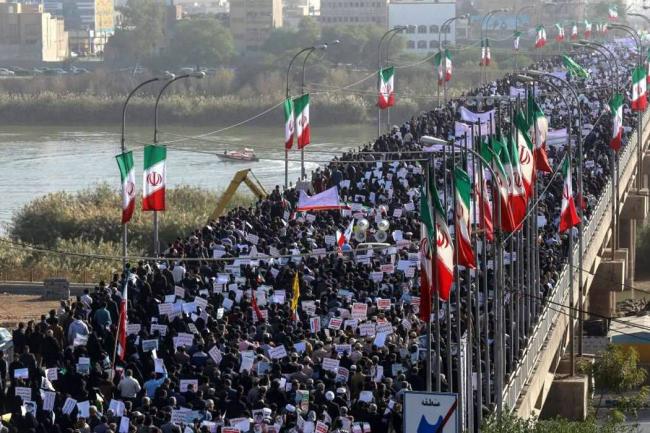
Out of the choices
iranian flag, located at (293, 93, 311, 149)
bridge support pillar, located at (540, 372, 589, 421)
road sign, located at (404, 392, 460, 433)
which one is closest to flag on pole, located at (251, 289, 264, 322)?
bridge support pillar, located at (540, 372, 589, 421)

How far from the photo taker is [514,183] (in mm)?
22531

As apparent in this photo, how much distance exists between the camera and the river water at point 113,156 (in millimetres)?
64125

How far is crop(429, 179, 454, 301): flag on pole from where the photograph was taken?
17.2m

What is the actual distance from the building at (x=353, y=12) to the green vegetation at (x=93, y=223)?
315 feet

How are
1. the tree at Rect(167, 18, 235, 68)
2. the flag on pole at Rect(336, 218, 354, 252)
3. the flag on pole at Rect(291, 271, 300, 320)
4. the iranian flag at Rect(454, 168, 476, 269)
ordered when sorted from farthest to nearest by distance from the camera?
the tree at Rect(167, 18, 235, 68) < the flag on pole at Rect(336, 218, 354, 252) < the flag on pole at Rect(291, 271, 300, 320) < the iranian flag at Rect(454, 168, 476, 269)

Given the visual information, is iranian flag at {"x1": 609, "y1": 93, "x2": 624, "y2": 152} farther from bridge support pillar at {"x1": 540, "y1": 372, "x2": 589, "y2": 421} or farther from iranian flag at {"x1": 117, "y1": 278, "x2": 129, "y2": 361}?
iranian flag at {"x1": 117, "y1": 278, "x2": 129, "y2": 361}

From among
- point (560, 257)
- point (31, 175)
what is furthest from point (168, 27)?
point (560, 257)

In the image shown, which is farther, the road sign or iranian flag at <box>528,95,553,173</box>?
iranian flag at <box>528,95,553,173</box>

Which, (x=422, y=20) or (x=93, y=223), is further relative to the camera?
(x=422, y=20)

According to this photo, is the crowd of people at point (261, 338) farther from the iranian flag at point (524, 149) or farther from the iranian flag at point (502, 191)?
the iranian flag at point (524, 149)

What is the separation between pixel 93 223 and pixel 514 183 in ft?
89.2

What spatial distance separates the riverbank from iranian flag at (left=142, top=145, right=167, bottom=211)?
6508cm

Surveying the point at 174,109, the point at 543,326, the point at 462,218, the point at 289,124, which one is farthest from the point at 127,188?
the point at 174,109

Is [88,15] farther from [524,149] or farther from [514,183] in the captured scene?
[514,183]
